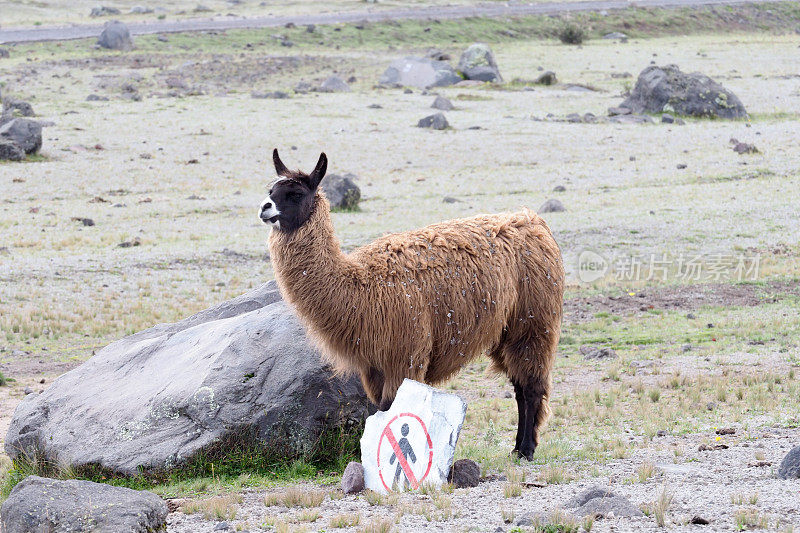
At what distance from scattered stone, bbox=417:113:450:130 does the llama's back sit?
A: 85.8 ft

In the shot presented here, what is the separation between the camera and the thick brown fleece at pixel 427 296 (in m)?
7.99

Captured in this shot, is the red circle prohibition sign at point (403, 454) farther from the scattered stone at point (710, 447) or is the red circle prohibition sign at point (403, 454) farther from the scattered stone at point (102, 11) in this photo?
the scattered stone at point (102, 11)

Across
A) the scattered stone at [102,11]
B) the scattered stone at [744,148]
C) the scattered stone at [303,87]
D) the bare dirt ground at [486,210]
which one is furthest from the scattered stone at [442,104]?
the scattered stone at [102,11]

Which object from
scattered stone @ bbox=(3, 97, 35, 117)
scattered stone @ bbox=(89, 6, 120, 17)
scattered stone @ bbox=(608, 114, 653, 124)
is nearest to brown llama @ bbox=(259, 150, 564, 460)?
scattered stone @ bbox=(608, 114, 653, 124)

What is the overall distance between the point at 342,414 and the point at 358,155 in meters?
22.6

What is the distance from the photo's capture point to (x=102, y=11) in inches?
2825

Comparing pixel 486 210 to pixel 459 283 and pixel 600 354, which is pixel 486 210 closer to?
pixel 600 354

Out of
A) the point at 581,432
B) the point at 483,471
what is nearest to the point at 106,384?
the point at 483,471

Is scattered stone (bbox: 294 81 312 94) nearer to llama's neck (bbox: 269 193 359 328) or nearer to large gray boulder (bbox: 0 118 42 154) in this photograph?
large gray boulder (bbox: 0 118 42 154)

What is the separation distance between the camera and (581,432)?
32.8ft

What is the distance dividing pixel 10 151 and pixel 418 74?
2285 centimetres

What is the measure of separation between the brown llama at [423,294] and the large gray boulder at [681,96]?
102ft

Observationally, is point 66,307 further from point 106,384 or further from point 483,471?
point 483,471

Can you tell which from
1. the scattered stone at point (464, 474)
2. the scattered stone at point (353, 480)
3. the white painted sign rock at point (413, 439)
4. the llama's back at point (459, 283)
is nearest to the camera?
the white painted sign rock at point (413, 439)
